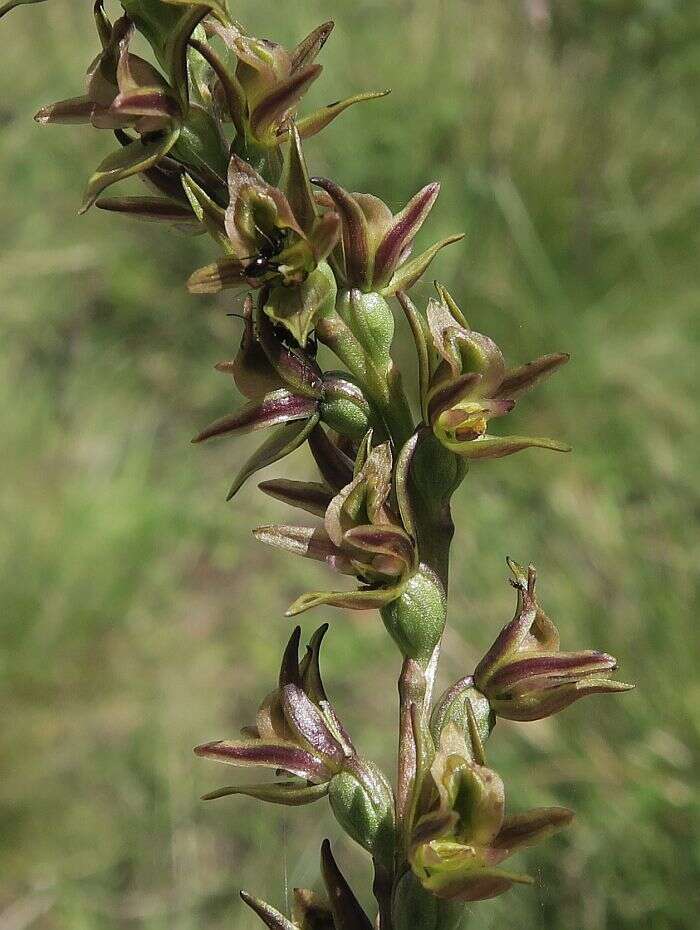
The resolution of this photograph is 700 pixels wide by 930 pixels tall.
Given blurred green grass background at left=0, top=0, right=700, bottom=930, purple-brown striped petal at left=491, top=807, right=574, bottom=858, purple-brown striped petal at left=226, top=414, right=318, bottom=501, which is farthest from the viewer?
blurred green grass background at left=0, top=0, right=700, bottom=930

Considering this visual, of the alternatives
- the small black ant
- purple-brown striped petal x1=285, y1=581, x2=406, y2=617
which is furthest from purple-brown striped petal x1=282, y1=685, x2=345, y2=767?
the small black ant

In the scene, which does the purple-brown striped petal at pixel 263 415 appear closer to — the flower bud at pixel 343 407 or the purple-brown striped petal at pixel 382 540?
the flower bud at pixel 343 407

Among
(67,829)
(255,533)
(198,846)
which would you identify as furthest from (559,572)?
(255,533)

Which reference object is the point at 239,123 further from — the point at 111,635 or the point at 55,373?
the point at 55,373

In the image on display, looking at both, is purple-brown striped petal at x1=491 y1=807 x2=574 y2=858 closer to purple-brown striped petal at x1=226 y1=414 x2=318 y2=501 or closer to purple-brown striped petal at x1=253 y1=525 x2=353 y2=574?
purple-brown striped petal at x1=253 y1=525 x2=353 y2=574

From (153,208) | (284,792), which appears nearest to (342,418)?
(153,208)

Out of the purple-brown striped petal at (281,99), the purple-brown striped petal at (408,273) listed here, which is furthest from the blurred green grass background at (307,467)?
the purple-brown striped petal at (281,99)

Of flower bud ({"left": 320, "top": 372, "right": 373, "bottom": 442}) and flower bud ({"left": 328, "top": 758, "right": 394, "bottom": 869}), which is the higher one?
flower bud ({"left": 320, "top": 372, "right": 373, "bottom": 442})
